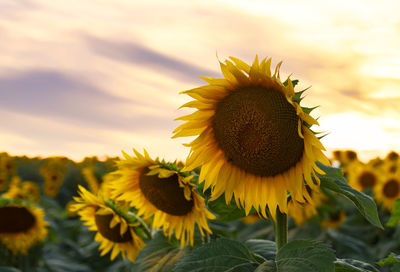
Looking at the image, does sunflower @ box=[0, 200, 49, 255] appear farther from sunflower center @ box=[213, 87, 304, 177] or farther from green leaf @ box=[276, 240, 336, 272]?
green leaf @ box=[276, 240, 336, 272]

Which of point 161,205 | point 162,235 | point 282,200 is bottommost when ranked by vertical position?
point 162,235

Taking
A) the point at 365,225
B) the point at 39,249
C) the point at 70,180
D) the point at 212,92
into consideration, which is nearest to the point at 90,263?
the point at 39,249

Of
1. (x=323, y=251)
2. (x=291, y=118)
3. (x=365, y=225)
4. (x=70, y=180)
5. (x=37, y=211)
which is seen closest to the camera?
(x=323, y=251)

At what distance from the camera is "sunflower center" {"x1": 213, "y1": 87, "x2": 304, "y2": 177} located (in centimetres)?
158

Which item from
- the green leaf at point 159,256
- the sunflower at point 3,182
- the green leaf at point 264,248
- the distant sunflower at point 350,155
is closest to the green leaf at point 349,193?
the green leaf at point 264,248

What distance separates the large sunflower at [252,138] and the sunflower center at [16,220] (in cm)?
344

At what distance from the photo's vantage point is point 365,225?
19.8 feet

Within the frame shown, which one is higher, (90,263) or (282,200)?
(282,200)

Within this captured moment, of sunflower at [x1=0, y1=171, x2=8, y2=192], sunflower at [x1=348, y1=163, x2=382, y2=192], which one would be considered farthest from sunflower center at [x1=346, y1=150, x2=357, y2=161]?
sunflower at [x1=0, y1=171, x2=8, y2=192]

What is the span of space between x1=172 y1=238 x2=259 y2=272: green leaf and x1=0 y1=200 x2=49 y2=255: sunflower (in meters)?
3.59

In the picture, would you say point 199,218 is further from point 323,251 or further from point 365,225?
point 365,225

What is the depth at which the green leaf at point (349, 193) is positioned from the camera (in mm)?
1475

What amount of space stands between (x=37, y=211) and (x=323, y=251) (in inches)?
161

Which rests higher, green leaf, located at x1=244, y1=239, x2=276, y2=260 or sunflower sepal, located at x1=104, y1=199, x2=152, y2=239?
green leaf, located at x1=244, y1=239, x2=276, y2=260
